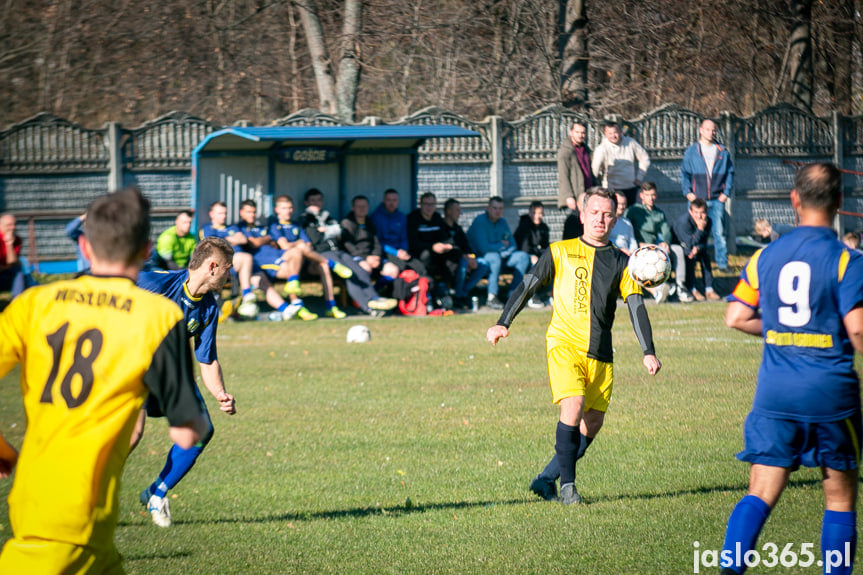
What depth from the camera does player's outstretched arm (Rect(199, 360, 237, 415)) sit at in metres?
5.09

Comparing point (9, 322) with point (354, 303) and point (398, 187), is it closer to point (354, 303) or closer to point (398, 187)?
point (354, 303)

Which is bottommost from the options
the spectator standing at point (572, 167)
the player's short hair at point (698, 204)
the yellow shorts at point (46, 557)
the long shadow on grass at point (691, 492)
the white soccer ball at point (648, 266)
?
the long shadow on grass at point (691, 492)

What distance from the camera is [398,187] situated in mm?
17062

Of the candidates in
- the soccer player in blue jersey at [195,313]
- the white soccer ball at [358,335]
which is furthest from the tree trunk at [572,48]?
the soccer player in blue jersey at [195,313]

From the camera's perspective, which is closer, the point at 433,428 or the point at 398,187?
the point at 433,428

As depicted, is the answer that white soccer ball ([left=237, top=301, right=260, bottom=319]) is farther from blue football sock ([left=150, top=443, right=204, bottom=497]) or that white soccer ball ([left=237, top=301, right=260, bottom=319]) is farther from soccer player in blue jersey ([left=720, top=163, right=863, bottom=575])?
soccer player in blue jersey ([left=720, top=163, right=863, bottom=575])

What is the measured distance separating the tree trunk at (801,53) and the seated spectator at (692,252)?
10.6m

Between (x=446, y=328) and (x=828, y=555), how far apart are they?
9.38 m

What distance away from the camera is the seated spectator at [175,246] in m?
14.2

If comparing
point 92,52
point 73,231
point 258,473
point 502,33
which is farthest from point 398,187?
point 92,52

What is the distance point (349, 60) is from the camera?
2009 cm

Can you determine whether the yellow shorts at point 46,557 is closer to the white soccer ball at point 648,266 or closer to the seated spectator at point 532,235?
the white soccer ball at point 648,266

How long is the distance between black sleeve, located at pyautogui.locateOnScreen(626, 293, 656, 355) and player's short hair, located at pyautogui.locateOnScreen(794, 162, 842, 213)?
1712 mm

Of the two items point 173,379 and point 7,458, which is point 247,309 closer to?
point 7,458
